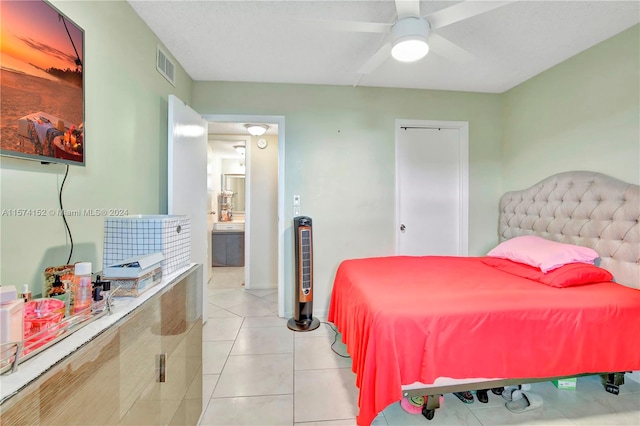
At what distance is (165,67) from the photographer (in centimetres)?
230

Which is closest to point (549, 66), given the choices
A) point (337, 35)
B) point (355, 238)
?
point (337, 35)

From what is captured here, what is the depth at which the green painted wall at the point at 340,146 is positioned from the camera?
3062 mm

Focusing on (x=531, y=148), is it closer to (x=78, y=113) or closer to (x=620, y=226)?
(x=620, y=226)

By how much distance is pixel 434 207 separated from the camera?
3.34 meters

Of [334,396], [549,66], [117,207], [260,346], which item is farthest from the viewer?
[549,66]

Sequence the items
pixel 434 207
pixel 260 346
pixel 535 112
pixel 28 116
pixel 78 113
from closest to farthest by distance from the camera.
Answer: pixel 28 116 → pixel 78 113 → pixel 260 346 → pixel 535 112 → pixel 434 207

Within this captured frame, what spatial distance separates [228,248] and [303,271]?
3064 millimetres

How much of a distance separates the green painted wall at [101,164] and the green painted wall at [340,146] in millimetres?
1070

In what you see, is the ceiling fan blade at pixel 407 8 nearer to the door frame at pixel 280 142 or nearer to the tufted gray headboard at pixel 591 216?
the door frame at pixel 280 142

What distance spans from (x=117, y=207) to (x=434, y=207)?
10.3 ft

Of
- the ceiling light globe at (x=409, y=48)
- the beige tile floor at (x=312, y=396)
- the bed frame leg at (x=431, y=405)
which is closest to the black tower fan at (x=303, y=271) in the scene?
the beige tile floor at (x=312, y=396)

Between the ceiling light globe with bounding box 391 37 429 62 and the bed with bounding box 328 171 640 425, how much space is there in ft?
5.14

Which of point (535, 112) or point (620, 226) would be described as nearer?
point (620, 226)

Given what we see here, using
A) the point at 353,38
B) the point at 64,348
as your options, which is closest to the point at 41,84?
the point at 64,348
